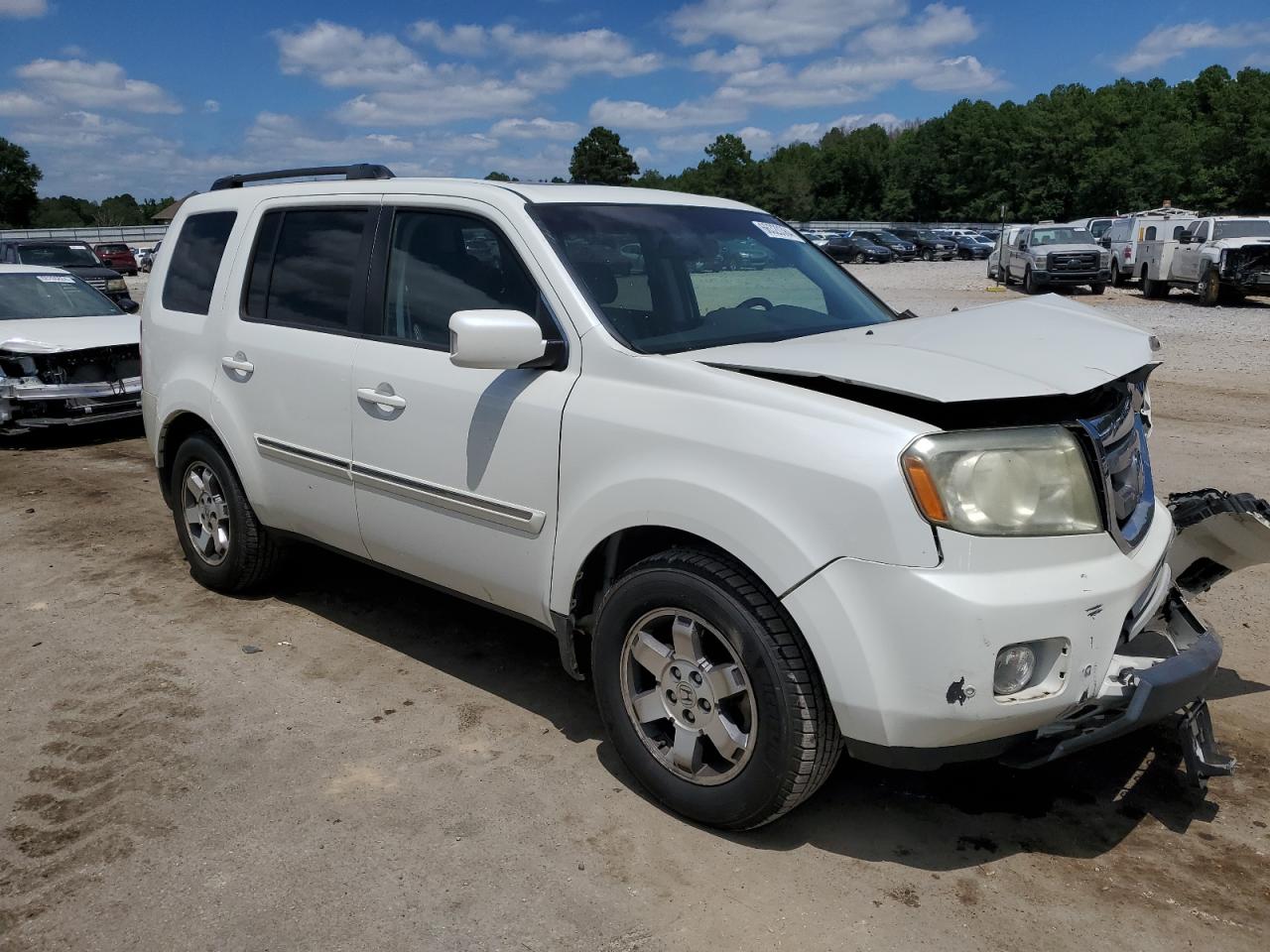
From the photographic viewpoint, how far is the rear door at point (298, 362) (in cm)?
438

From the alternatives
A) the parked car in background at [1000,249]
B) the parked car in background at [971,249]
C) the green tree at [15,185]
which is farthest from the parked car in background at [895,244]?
the green tree at [15,185]

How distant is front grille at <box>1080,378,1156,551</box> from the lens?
301cm

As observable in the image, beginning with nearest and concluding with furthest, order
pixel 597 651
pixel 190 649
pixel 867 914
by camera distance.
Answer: pixel 867 914 → pixel 597 651 → pixel 190 649

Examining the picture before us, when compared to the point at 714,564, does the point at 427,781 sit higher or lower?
lower

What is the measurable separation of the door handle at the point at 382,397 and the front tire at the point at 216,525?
124 cm

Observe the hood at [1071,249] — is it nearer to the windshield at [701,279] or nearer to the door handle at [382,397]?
the windshield at [701,279]

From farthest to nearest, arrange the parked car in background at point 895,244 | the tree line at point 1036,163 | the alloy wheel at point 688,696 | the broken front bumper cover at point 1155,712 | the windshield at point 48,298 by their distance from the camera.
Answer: the tree line at point 1036,163 < the parked car in background at point 895,244 < the windshield at point 48,298 < the alloy wheel at point 688,696 < the broken front bumper cover at point 1155,712

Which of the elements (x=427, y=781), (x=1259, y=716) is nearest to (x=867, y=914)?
(x=427, y=781)

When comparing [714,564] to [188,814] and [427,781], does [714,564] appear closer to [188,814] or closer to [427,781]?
[427,781]

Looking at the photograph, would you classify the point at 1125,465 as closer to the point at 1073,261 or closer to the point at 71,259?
the point at 71,259

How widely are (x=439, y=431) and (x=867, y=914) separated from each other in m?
2.10

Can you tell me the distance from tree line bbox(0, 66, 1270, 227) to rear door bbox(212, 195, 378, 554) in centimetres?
8189

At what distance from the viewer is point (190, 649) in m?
4.86

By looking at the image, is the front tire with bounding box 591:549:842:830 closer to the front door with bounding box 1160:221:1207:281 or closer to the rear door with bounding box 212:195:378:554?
the rear door with bounding box 212:195:378:554
